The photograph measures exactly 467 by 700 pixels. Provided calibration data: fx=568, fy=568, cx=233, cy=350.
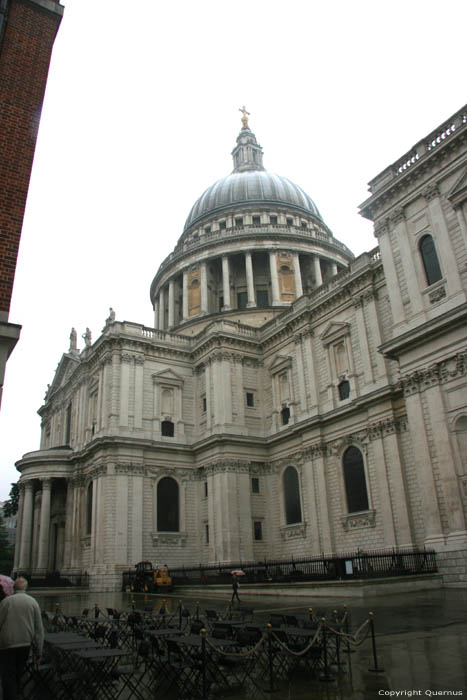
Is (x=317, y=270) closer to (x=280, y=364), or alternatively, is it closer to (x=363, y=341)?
(x=280, y=364)

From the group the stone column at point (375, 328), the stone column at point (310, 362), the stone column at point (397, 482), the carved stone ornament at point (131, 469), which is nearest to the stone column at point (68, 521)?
the carved stone ornament at point (131, 469)

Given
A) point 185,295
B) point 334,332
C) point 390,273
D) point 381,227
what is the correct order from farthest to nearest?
1. point 185,295
2. point 334,332
3. point 381,227
4. point 390,273

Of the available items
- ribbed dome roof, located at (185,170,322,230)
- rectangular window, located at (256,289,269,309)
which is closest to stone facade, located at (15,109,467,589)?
rectangular window, located at (256,289,269,309)

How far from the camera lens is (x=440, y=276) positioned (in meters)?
27.1

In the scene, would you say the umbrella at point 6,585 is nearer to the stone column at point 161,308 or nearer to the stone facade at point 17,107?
the stone facade at point 17,107

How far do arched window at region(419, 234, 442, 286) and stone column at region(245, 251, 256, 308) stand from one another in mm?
27538

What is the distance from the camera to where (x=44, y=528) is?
44.8 meters

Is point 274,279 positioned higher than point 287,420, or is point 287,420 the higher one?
point 274,279

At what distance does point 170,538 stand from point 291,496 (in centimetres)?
921

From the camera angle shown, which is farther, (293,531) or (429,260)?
(293,531)

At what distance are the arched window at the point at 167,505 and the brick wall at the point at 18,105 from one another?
105ft

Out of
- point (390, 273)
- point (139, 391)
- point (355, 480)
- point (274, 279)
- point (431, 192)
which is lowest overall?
point (355, 480)

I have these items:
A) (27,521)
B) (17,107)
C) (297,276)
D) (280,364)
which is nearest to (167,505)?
(27,521)

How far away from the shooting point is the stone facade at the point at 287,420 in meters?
26.3
